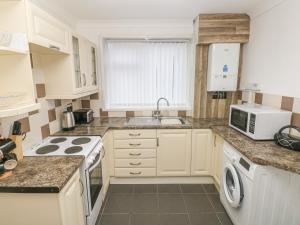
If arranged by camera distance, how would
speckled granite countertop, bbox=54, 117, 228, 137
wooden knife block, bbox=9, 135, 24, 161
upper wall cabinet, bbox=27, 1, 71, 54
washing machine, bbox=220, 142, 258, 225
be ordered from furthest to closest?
speckled granite countertop, bbox=54, 117, 228, 137, washing machine, bbox=220, 142, 258, 225, wooden knife block, bbox=9, 135, 24, 161, upper wall cabinet, bbox=27, 1, 71, 54

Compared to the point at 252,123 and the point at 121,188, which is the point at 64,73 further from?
the point at 252,123

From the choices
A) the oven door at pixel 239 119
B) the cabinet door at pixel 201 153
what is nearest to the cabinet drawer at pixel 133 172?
the cabinet door at pixel 201 153

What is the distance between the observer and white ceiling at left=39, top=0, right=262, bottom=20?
2.07 m

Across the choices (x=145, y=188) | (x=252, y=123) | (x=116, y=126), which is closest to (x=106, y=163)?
(x=116, y=126)

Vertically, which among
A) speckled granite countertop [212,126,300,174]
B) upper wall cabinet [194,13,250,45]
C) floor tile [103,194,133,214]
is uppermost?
upper wall cabinet [194,13,250,45]

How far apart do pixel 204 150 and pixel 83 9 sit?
239cm

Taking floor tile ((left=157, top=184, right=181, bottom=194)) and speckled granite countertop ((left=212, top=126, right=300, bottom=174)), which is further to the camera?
floor tile ((left=157, top=184, right=181, bottom=194))

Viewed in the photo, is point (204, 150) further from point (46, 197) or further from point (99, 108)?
point (46, 197)

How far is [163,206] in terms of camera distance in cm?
219

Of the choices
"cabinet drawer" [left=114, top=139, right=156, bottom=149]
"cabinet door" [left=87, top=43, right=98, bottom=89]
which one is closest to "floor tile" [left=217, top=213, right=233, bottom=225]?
"cabinet drawer" [left=114, top=139, right=156, bottom=149]

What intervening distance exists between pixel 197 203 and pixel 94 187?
4.09ft

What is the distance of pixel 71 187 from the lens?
132 cm

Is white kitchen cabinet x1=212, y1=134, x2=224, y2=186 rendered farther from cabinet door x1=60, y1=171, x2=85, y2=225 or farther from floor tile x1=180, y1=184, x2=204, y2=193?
cabinet door x1=60, y1=171, x2=85, y2=225

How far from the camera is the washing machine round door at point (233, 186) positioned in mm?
1650
